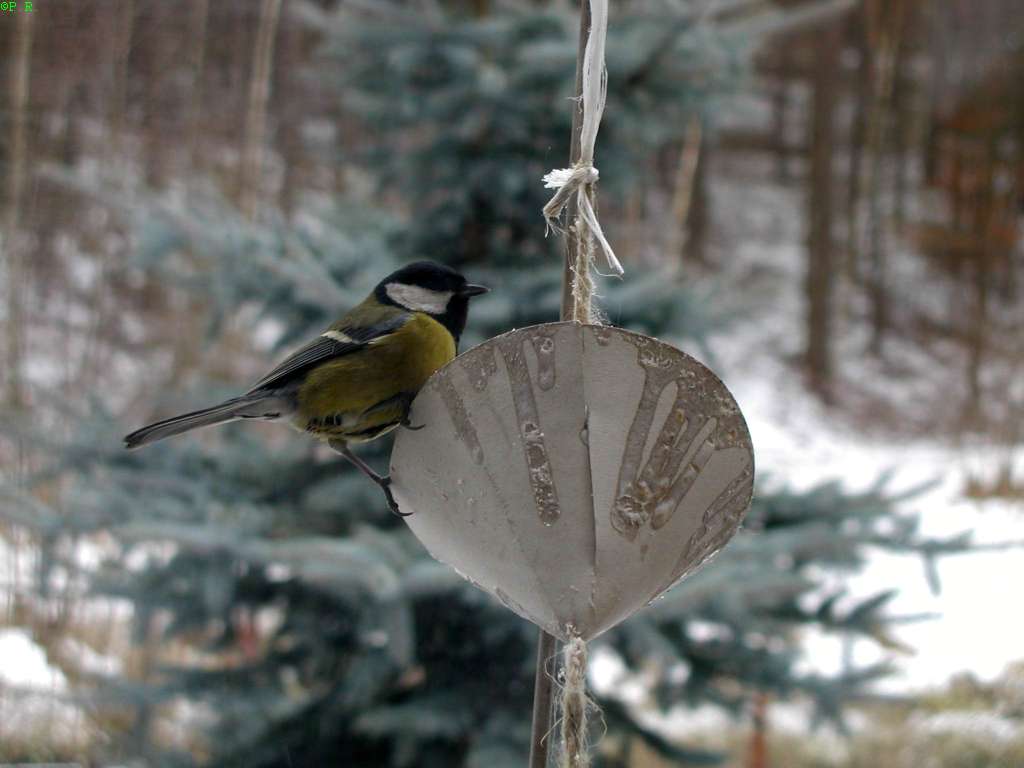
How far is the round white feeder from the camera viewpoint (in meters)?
0.90

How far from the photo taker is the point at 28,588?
4.30 m

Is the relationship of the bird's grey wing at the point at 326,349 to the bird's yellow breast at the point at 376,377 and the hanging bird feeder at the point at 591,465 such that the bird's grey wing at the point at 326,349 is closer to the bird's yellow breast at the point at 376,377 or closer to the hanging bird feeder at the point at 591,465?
the bird's yellow breast at the point at 376,377

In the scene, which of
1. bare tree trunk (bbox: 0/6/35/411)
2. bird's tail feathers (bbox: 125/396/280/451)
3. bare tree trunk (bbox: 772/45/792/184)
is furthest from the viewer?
bare tree trunk (bbox: 772/45/792/184)

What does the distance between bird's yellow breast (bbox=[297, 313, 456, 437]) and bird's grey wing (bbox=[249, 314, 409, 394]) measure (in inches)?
0.5

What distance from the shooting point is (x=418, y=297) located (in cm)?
136

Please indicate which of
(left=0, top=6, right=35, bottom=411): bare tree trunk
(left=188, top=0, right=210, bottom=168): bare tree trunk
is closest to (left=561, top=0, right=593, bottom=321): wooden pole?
(left=0, top=6, right=35, bottom=411): bare tree trunk

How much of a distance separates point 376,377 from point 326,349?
116 mm

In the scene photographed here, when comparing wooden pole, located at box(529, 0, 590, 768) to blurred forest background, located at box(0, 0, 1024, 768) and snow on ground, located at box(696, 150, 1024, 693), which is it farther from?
snow on ground, located at box(696, 150, 1024, 693)

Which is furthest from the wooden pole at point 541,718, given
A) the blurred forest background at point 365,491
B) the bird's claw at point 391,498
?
the blurred forest background at point 365,491

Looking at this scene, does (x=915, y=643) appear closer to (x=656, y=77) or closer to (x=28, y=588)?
(x=656, y=77)

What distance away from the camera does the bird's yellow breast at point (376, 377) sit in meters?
1.33

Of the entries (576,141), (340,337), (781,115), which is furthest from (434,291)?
(781,115)

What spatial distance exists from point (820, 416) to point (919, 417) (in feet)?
3.62

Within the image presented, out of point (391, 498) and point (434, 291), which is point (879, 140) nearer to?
point (434, 291)
